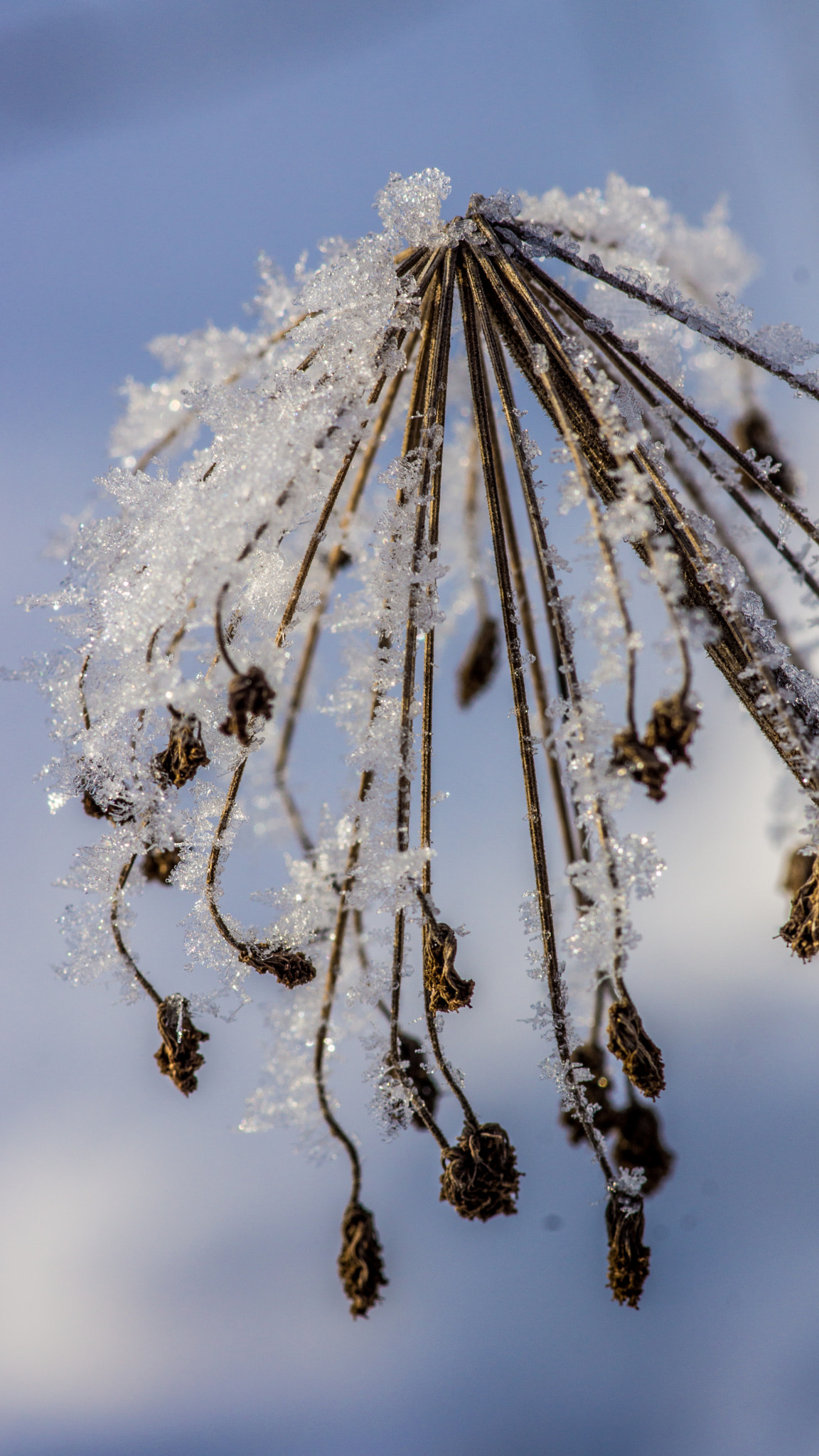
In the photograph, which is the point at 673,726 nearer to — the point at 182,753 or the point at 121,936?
the point at 182,753

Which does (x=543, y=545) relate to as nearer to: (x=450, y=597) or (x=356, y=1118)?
(x=450, y=597)

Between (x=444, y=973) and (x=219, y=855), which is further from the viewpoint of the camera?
(x=219, y=855)

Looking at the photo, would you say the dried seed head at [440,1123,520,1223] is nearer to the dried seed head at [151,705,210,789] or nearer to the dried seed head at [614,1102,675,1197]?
the dried seed head at [614,1102,675,1197]

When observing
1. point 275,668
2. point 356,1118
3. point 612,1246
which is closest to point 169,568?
point 275,668

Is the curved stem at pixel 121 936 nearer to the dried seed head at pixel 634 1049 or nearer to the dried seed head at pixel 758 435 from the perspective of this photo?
the dried seed head at pixel 634 1049

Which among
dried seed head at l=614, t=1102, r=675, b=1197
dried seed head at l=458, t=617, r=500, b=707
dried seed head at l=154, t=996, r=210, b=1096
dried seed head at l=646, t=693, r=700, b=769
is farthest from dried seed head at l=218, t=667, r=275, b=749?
dried seed head at l=458, t=617, r=500, b=707

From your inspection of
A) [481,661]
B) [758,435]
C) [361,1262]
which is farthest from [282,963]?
[758,435]
